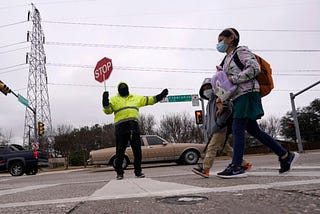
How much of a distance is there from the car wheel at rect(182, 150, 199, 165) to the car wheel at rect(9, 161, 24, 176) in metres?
7.83

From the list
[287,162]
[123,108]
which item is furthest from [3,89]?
[287,162]

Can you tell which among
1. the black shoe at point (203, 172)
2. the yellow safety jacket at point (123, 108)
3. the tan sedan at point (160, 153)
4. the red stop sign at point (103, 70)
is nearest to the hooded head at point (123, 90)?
the yellow safety jacket at point (123, 108)

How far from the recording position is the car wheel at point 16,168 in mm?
16381

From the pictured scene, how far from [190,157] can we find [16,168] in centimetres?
830

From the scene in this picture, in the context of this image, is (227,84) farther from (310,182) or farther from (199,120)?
(199,120)

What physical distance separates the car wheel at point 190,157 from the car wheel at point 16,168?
7.83 metres

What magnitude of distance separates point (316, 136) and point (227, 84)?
61.5m

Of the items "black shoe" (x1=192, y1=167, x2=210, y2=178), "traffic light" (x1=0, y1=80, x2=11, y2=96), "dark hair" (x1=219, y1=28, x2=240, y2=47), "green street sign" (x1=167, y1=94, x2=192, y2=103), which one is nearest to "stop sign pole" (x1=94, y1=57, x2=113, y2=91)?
"black shoe" (x1=192, y1=167, x2=210, y2=178)

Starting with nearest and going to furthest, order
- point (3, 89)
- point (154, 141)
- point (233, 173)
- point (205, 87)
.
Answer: point (233, 173), point (205, 87), point (154, 141), point (3, 89)

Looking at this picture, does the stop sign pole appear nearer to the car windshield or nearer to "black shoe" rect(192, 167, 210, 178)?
"black shoe" rect(192, 167, 210, 178)

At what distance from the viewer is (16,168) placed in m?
16.5

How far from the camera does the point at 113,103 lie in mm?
6051

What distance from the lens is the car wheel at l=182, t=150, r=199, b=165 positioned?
1480 centimetres

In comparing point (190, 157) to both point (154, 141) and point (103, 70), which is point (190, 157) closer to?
point (154, 141)
